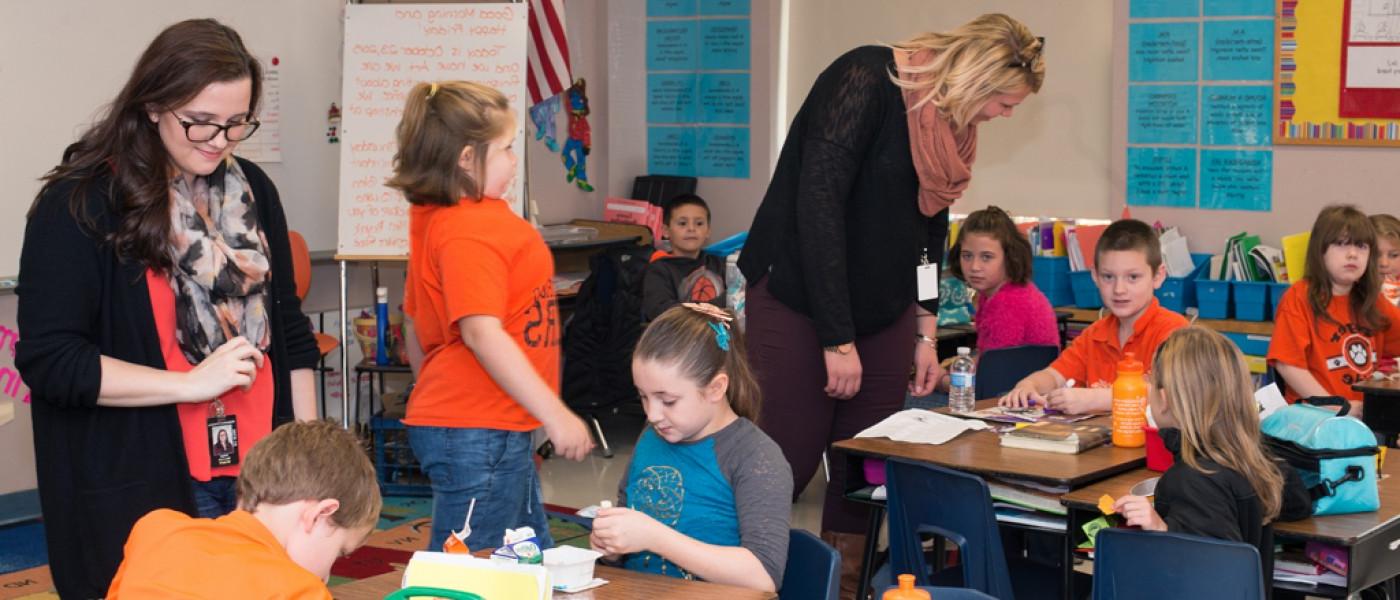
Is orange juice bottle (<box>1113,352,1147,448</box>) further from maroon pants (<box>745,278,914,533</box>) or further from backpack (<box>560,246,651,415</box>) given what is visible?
backpack (<box>560,246,651,415</box>)

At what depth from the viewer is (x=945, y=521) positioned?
315 centimetres

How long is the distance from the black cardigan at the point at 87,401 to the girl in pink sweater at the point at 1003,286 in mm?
3245

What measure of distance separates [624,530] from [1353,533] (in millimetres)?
1383

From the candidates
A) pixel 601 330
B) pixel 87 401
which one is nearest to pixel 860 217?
pixel 87 401

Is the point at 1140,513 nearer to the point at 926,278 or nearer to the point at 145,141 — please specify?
the point at 926,278

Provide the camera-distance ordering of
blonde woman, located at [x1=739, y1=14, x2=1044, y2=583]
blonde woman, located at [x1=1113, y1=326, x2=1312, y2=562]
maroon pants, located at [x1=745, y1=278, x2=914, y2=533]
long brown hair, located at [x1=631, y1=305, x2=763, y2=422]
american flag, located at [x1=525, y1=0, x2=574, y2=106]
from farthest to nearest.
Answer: american flag, located at [x1=525, y1=0, x2=574, y2=106], maroon pants, located at [x1=745, y1=278, x2=914, y2=533], blonde woman, located at [x1=739, y1=14, x2=1044, y2=583], blonde woman, located at [x1=1113, y1=326, x2=1312, y2=562], long brown hair, located at [x1=631, y1=305, x2=763, y2=422]

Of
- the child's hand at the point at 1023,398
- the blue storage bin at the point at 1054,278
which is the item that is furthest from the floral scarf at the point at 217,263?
the blue storage bin at the point at 1054,278

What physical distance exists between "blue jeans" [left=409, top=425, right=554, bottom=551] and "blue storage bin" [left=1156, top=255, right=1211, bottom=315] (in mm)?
4146

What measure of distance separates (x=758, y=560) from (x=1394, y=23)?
15.5 ft

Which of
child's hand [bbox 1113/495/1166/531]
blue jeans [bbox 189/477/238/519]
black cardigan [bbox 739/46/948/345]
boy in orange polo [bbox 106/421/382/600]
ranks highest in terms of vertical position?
black cardigan [bbox 739/46/948/345]

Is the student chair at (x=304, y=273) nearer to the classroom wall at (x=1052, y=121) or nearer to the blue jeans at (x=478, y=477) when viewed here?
the classroom wall at (x=1052, y=121)

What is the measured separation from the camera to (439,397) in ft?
9.60

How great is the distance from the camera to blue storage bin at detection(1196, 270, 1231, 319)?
20.4 feet

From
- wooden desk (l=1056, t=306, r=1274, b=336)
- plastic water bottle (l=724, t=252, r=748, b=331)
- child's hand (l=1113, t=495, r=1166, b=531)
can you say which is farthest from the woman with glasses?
wooden desk (l=1056, t=306, r=1274, b=336)
